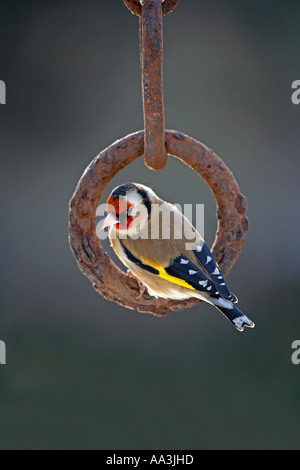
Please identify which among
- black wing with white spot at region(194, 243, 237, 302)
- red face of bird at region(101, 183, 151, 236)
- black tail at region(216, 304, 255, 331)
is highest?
red face of bird at region(101, 183, 151, 236)

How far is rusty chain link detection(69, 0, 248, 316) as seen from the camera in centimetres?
137

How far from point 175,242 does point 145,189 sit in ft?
0.55

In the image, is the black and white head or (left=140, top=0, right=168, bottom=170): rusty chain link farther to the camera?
the black and white head

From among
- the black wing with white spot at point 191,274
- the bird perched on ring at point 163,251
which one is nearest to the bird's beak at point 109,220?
Answer: the bird perched on ring at point 163,251

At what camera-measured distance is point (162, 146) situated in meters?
1.40

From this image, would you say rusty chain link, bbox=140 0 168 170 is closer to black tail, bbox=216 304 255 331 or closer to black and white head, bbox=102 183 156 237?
black and white head, bbox=102 183 156 237

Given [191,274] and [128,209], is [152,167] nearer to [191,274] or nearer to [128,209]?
[128,209]

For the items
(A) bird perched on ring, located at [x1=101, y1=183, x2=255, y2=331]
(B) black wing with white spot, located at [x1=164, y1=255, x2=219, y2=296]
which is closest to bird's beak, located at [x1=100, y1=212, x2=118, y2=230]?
(A) bird perched on ring, located at [x1=101, y1=183, x2=255, y2=331]

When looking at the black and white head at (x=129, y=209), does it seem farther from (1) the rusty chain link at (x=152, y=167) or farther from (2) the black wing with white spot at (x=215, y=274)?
(2) the black wing with white spot at (x=215, y=274)

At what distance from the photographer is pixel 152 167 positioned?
143cm

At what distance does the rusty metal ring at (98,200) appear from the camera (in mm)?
1456

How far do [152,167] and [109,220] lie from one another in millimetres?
201

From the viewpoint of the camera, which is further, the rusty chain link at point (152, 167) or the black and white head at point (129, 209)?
the black and white head at point (129, 209)

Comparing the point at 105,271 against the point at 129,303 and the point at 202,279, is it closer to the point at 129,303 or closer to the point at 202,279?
the point at 129,303
